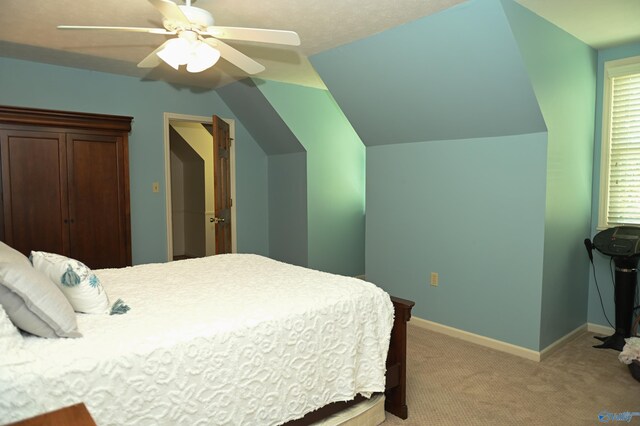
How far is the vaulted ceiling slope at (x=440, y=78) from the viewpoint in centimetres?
272

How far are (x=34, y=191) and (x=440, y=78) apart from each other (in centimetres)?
344

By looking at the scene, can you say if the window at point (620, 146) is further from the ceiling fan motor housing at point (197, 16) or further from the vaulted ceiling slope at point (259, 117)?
the ceiling fan motor housing at point (197, 16)

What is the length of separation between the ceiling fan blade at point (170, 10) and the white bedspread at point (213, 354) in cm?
133

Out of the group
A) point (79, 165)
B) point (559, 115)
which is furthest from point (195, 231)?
point (559, 115)

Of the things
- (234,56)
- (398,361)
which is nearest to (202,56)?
(234,56)

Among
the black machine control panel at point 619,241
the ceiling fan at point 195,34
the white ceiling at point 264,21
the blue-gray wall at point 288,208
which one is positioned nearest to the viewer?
the ceiling fan at point 195,34

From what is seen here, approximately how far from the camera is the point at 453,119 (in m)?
3.41

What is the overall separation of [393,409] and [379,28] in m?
2.48

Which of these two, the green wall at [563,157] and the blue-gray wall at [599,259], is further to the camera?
the blue-gray wall at [599,259]

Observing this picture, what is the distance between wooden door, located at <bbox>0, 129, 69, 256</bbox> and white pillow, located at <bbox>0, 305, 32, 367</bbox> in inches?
98.0

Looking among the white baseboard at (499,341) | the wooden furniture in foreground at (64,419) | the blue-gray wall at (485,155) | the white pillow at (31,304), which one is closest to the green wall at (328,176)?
the blue-gray wall at (485,155)

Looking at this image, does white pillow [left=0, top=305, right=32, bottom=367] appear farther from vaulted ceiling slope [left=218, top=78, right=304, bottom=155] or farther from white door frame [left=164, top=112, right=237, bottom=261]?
vaulted ceiling slope [left=218, top=78, right=304, bottom=155]

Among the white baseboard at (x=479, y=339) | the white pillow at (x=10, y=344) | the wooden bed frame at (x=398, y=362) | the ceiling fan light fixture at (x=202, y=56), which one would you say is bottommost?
the white baseboard at (x=479, y=339)

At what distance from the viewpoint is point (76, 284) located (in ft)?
5.90
